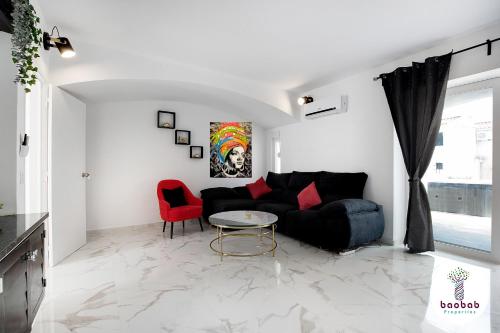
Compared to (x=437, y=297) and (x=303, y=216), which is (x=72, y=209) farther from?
(x=437, y=297)

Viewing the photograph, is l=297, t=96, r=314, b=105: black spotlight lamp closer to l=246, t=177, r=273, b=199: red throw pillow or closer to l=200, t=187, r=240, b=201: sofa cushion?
l=246, t=177, r=273, b=199: red throw pillow

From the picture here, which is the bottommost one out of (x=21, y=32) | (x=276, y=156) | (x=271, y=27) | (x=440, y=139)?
(x=276, y=156)

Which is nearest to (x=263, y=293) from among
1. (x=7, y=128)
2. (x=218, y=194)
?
(x=7, y=128)

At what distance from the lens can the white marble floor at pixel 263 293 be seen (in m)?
1.69

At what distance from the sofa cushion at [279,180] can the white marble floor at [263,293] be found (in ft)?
5.69

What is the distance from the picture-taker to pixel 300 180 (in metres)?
4.31

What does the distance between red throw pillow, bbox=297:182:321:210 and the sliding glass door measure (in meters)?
1.43

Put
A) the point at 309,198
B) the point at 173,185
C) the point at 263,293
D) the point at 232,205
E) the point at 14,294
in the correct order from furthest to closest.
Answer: the point at 173,185 < the point at 232,205 < the point at 309,198 < the point at 263,293 < the point at 14,294

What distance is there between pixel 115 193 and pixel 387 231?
172 inches

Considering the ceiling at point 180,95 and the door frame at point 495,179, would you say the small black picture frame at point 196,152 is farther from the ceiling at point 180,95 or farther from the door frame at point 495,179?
the door frame at point 495,179

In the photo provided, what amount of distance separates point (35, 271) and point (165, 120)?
11.6ft

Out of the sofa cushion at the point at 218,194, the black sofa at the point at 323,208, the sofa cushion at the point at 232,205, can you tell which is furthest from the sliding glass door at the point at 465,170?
the sofa cushion at the point at 218,194

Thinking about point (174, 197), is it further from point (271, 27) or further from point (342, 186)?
point (271, 27)

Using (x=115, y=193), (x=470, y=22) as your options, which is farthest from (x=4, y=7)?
(x=470, y=22)
